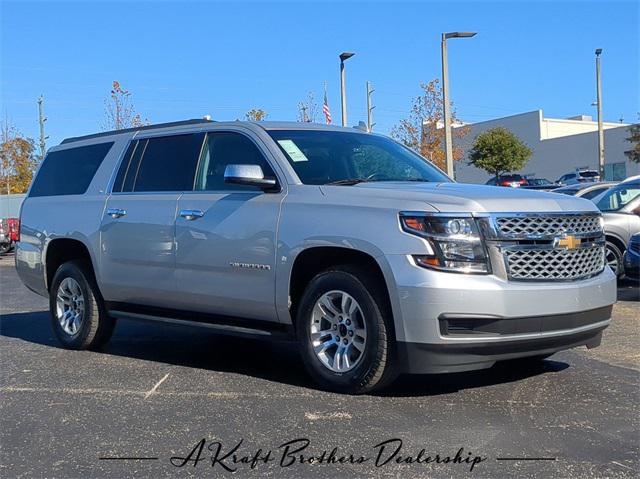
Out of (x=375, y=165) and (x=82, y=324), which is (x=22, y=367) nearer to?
(x=82, y=324)

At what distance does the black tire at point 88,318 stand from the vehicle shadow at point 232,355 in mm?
166

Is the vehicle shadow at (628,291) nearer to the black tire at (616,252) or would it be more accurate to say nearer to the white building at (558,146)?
the black tire at (616,252)

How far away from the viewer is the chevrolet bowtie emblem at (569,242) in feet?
16.6

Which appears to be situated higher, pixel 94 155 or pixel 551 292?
pixel 94 155

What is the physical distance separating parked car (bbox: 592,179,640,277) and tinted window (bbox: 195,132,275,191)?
268 inches

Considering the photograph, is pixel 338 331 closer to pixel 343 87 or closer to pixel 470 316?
pixel 470 316

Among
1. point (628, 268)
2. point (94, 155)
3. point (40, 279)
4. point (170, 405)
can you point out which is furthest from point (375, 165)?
point (628, 268)

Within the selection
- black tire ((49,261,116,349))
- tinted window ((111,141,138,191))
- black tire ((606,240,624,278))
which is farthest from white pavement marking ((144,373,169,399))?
black tire ((606,240,624,278))

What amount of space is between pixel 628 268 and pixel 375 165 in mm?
5423

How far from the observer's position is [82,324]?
7266 mm

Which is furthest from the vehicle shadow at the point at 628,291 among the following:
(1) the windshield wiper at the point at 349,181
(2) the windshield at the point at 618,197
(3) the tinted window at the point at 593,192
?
(1) the windshield wiper at the point at 349,181

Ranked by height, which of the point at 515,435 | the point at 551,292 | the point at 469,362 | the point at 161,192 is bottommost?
the point at 515,435

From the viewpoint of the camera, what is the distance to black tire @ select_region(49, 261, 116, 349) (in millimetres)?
7172

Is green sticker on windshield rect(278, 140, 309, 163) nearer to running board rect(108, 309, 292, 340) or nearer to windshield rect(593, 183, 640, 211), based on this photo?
running board rect(108, 309, 292, 340)
